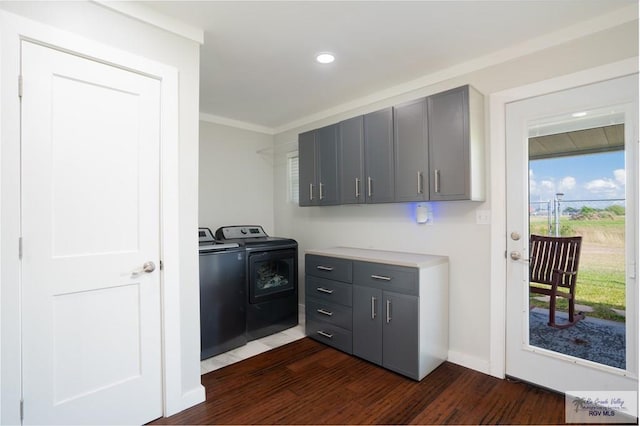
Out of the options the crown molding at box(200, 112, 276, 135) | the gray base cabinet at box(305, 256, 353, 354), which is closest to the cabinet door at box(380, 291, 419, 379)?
the gray base cabinet at box(305, 256, 353, 354)

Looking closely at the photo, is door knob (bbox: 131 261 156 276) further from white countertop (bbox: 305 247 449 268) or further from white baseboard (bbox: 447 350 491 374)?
white baseboard (bbox: 447 350 491 374)

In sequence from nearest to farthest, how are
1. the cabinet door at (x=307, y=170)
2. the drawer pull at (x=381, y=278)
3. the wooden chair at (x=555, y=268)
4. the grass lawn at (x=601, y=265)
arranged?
the grass lawn at (x=601, y=265), the wooden chair at (x=555, y=268), the drawer pull at (x=381, y=278), the cabinet door at (x=307, y=170)

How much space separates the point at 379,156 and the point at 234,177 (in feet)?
6.84

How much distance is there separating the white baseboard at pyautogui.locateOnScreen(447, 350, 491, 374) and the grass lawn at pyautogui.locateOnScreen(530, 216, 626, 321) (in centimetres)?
73

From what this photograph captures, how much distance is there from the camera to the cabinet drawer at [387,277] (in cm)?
245

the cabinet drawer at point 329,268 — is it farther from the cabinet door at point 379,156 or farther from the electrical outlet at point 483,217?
the electrical outlet at point 483,217

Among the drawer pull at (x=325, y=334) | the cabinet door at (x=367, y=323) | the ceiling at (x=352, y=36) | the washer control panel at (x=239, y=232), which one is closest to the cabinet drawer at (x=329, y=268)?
the cabinet door at (x=367, y=323)

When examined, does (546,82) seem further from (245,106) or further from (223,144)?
(223,144)

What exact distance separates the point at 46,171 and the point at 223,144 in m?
2.53

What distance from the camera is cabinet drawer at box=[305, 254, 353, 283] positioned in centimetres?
292

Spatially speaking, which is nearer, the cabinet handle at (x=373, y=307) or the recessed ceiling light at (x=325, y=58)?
the recessed ceiling light at (x=325, y=58)

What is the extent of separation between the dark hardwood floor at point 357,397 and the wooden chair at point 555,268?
2.11 feet

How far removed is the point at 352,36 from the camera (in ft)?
7.40

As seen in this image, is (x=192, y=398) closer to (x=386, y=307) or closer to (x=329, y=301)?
(x=329, y=301)
